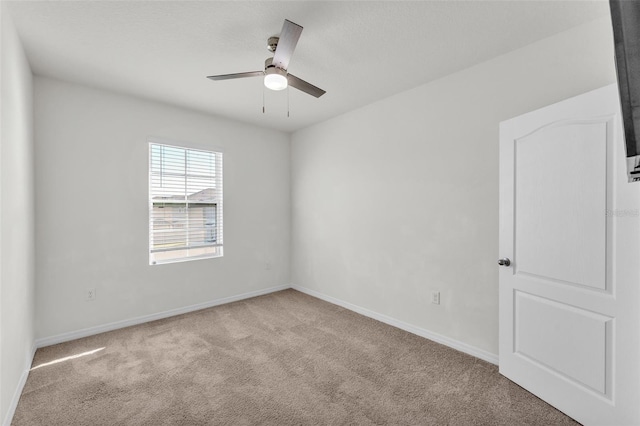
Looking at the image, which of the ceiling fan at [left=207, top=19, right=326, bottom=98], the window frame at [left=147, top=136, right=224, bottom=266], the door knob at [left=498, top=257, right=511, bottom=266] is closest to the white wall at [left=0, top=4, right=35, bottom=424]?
the window frame at [left=147, top=136, right=224, bottom=266]

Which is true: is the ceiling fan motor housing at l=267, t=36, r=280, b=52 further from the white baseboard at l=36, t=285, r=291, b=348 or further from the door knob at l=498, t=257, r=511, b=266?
the white baseboard at l=36, t=285, r=291, b=348

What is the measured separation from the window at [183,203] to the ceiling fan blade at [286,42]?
2221mm

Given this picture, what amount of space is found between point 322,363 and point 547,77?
2.92 metres

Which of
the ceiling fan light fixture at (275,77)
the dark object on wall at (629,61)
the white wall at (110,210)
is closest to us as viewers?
the dark object on wall at (629,61)

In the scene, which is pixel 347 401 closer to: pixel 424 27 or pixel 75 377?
pixel 75 377

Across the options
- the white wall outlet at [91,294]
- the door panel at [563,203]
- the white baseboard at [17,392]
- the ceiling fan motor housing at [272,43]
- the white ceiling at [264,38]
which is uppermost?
A: the white ceiling at [264,38]

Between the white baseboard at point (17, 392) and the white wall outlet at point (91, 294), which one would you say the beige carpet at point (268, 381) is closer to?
the white baseboard at point (17, 392)

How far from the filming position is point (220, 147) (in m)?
4.05

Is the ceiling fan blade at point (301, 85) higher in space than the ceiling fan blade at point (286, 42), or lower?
lower

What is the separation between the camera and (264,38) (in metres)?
2.24

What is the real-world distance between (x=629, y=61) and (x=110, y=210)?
12.9ft

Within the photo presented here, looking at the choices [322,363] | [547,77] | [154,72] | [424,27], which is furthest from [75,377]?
[547,77]

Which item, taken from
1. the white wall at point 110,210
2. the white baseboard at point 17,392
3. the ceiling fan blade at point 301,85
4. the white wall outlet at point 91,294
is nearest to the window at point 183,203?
the white wall at point 110,210

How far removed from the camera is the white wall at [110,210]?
9.39 ft
